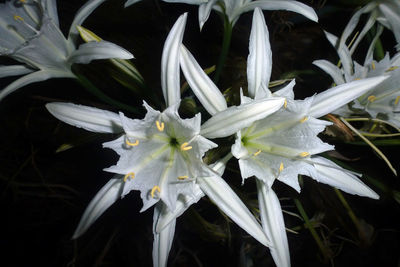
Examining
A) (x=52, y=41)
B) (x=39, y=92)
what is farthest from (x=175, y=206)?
(x=39, y=92)

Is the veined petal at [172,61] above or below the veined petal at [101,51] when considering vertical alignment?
below

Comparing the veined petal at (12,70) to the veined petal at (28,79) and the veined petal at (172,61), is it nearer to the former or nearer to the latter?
the veined petal at (28,79)

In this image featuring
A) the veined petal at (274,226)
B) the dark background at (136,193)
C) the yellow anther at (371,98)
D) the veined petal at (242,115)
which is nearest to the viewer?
the veined petal at (242,115)

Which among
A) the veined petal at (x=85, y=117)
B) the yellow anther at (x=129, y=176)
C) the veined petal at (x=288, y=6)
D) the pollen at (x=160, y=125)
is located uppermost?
the veined petal at (x=288, y=6)

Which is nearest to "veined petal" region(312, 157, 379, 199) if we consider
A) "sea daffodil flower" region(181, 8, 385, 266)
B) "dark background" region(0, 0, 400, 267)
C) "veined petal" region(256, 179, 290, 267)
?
"sea daffodil flower" region(181, 8, 385, 266)

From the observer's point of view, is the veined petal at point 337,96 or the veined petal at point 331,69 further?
the veined petal at point 331,69

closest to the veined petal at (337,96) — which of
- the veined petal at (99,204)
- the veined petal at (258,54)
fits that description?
the veined petal at (258,54)
